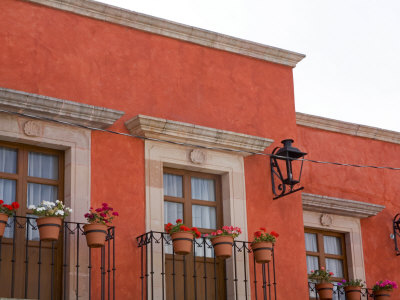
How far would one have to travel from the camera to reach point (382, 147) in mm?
13898

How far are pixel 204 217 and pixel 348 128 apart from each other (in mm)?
3757

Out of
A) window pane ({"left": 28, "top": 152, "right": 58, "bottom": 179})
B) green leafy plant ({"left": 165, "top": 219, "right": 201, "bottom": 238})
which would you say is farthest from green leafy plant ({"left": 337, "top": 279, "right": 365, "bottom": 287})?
window pane ({"left": 28, "top": 152, "right": 58, "bottom": 179})

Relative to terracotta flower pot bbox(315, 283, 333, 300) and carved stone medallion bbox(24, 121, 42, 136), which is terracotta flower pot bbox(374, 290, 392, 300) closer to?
terracotta flower pot bbox(315, 283, 333, 300)

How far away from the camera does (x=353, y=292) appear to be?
12.0m

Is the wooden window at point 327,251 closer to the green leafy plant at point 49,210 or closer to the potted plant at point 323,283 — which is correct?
the potted plant at point 323,283

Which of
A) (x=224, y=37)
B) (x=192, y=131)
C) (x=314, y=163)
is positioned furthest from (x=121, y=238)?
(x=314, y=163)

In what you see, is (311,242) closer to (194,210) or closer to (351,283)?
(351,283)

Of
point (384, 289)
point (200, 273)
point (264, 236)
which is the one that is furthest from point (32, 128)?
point (384, 289)

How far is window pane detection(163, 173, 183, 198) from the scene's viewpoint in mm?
10711

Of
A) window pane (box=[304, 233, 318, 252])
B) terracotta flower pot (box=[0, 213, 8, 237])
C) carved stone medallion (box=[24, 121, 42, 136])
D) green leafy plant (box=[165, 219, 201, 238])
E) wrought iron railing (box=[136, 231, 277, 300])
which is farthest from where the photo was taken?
window pane (box=[304, 233, 318, 252])

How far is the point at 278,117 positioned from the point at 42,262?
4.04 metres

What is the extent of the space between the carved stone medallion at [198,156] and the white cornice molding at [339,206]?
2.27 metres

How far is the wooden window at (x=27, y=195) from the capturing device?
935 cm

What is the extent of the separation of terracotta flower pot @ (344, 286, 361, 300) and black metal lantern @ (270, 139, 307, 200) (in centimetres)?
174
